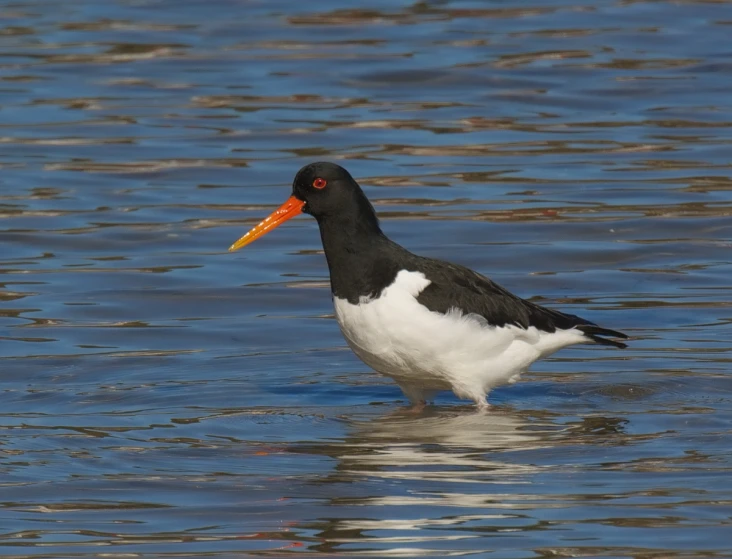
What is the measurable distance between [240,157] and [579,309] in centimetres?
493

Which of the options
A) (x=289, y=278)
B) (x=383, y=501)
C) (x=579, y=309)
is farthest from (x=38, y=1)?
(x=383, y=501)

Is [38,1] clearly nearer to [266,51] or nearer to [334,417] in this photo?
[266,51]

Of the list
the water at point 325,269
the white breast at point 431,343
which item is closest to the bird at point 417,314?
the white breast at point 431,343

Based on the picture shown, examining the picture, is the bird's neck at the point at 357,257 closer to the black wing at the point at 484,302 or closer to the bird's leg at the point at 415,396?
the black wing at the point at 484,302

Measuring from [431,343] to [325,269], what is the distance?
11.0 feet

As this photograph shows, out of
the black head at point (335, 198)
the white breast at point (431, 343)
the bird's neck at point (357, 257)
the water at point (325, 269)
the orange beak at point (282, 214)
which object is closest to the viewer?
the water at point (325, 269)

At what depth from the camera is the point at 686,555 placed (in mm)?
5727

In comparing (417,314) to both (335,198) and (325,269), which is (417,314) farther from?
(325,269)

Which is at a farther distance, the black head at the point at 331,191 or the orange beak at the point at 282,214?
the orange beak at the point at 282,214

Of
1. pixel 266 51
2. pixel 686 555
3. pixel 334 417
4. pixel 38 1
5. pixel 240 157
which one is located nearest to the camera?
pixel 686 555

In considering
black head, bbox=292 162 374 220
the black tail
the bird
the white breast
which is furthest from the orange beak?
the black tail

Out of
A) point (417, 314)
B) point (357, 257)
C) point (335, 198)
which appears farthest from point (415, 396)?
point (335, 198)

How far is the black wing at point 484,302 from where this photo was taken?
26.1 feet

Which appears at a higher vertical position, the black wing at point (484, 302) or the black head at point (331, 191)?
the black head at point (331, 191)
